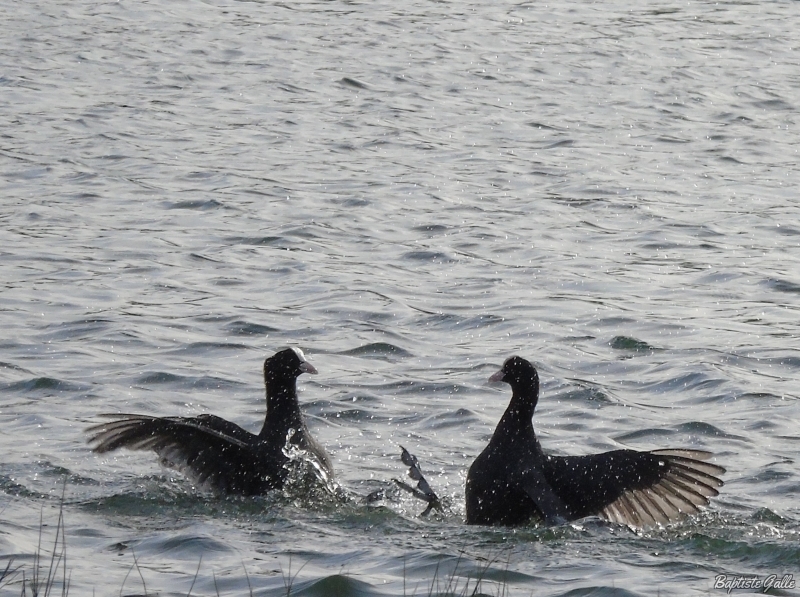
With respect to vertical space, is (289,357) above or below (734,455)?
above

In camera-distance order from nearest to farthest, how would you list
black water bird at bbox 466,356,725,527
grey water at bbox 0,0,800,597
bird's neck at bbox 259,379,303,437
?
1. grey water at bbox 0,0,800,597
2. black water bird at bbox 466,356,725,527
3. bird's neck at bbox 259,379,303,437

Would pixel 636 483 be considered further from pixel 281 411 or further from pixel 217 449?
pixel 217 449

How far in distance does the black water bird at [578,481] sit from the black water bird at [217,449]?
0.87m

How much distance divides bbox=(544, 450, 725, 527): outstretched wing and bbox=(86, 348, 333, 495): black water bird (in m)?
1.21

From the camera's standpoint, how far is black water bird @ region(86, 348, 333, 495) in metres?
7.41

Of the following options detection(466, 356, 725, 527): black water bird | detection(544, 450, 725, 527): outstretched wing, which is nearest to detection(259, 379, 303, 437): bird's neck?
detection(466, 356, 725, 527): black water bird

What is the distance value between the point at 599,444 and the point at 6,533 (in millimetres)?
3532

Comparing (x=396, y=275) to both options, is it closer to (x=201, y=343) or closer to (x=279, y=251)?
(x=279, y=251)

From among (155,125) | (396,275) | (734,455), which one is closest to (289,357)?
(734,455)

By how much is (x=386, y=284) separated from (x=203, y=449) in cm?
385

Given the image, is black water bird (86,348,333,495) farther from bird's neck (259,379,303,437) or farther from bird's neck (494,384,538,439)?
bird's neck (494,384,538,439)

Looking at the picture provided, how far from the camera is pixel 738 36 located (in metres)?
21.5

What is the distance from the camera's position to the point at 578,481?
7156 millimetres

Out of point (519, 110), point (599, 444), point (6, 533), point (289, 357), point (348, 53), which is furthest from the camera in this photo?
point (348, 53)
